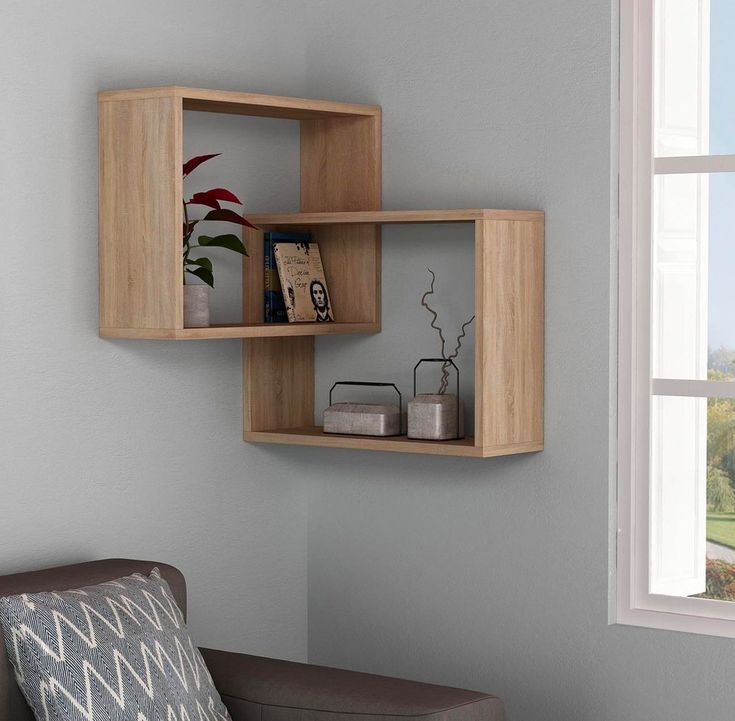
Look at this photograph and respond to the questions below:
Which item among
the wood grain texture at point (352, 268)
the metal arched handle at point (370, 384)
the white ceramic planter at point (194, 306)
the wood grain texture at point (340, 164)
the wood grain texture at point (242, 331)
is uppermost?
the wood grain texture at point (340, 164)

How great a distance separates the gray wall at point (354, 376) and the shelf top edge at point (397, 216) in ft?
0.40

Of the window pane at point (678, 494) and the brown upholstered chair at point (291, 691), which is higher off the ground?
the window pane at point (678, 494)

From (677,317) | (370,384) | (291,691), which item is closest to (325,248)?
(370,384)

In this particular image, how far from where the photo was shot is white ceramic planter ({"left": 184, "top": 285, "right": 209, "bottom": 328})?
3.14 metres

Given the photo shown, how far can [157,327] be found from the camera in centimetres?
305

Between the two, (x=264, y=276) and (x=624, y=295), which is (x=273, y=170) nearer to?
(x=264, y=276)

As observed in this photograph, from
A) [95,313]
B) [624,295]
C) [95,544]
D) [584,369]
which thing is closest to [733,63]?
[624,295]

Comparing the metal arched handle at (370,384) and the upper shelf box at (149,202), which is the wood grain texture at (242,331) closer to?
the upper shelf box at (149,202)

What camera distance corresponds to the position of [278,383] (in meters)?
3.68

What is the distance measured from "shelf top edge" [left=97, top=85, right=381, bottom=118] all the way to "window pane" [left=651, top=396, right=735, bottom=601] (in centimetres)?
110

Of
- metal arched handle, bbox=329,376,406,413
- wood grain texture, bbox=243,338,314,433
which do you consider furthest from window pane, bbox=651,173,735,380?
wood grain texture, bbox=243,338,314,433

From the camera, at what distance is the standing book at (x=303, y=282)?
11.5 ft

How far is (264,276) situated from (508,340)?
75 cm

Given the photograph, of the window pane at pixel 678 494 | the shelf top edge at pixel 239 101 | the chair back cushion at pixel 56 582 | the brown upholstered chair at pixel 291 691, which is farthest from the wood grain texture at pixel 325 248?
the window pane at pixel 678 494
